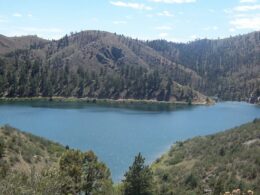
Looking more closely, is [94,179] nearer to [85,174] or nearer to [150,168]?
[85,174]

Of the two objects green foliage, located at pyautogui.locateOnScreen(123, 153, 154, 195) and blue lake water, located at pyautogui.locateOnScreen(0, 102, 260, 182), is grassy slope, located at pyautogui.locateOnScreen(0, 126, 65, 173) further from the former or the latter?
blue lake water, located at pyautogui.locateOnScreen(0, 102, 260, 182)

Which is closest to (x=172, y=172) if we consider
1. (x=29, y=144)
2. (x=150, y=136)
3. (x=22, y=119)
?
(x=29, y=144)

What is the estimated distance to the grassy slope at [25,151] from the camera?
170ft

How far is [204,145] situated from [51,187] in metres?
57.1

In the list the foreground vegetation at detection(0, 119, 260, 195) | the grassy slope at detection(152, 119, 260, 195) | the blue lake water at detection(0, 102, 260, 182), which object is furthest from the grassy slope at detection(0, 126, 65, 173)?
the grassy slope at detection(152, 119, 260, 195)

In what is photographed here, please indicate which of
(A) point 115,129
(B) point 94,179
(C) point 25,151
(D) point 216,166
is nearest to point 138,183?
(B) point 94,179

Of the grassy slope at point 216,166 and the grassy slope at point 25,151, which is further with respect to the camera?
the grassy slope at point 216,166

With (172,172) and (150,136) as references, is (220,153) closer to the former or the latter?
(172,172)

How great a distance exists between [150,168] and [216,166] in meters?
10.4

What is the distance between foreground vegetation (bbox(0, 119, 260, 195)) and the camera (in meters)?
46.9

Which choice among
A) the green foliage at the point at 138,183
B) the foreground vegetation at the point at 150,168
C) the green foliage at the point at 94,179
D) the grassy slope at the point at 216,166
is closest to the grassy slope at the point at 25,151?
the foreground vegetation at the point at 150,168

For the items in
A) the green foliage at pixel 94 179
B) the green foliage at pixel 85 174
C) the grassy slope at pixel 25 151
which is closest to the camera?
the green foliage at pixel 85 174

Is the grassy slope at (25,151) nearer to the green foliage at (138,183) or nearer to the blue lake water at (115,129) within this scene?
the green foliage at (138,183)

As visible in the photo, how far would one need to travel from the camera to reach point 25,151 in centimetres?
5541
